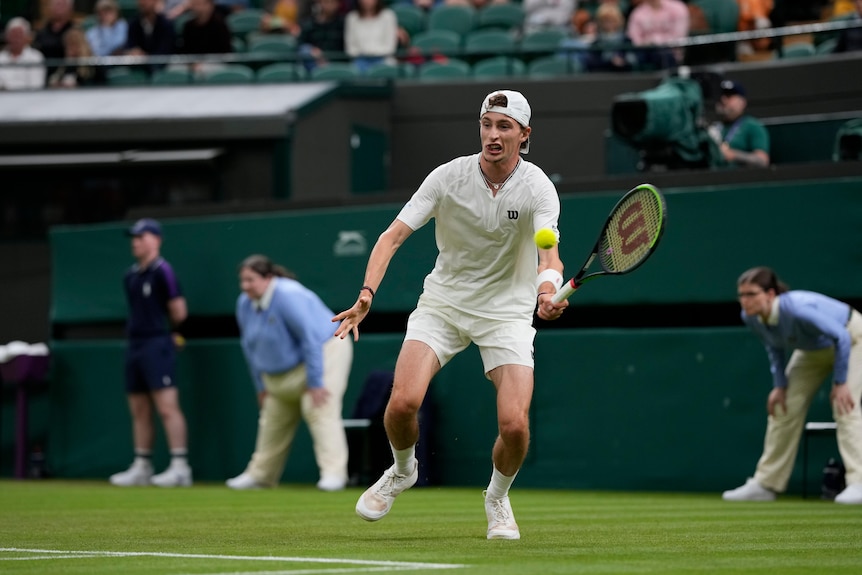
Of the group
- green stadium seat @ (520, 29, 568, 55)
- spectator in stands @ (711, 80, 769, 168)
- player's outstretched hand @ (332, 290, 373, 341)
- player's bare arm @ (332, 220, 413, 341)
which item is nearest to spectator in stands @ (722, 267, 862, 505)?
spectator in stands @ (711, 80, 769, 168)

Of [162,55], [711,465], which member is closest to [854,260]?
[711,465]

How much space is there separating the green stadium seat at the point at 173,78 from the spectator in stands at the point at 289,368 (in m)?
5.65

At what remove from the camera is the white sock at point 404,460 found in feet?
24.6

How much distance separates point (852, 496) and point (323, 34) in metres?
10.0

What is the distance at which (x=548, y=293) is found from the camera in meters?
6.83

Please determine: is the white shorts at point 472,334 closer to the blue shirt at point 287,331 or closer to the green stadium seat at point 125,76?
the blue shirt at point 287,331

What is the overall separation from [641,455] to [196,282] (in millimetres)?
5104

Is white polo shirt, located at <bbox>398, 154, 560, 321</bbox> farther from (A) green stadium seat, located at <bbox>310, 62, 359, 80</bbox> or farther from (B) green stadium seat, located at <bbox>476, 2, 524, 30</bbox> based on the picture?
(B) green stadium seat, located at <bbox>476, 2, 524, 30</bbox>

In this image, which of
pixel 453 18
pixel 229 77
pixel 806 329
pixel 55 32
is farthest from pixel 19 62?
pixel 806 329

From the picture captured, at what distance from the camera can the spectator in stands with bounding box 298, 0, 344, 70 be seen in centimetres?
1802

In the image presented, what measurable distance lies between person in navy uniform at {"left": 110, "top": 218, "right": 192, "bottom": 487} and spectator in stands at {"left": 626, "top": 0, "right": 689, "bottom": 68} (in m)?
5.53

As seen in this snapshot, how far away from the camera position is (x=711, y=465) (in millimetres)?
12180

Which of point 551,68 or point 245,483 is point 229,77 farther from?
point 245,483

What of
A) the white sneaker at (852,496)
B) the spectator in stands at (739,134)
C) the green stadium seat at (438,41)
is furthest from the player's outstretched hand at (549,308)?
the green stadium seat at (438,41)
